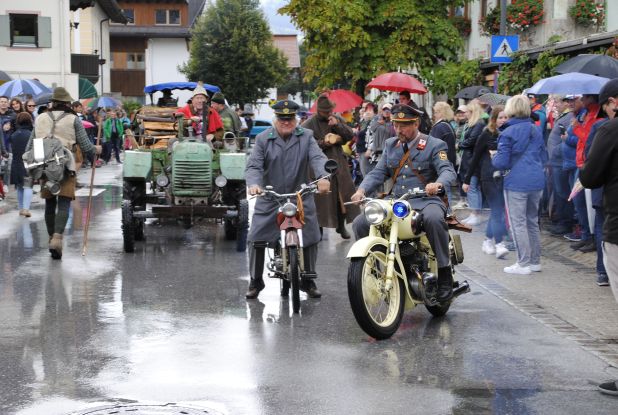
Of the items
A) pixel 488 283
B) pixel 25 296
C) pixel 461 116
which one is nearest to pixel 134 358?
pixel 25 296

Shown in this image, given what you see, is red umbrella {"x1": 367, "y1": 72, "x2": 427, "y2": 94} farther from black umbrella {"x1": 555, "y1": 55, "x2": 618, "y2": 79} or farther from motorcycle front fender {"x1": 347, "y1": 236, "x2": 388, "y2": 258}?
motorcycle front fender {"x1": 347, "y1": 236, "x2": 388, "y2": 258}

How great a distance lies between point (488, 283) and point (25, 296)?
14.2ft

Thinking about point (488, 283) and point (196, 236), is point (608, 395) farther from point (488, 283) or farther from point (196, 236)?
point (196, 236)

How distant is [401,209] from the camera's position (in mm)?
8047

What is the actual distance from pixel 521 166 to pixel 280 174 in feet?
8.98

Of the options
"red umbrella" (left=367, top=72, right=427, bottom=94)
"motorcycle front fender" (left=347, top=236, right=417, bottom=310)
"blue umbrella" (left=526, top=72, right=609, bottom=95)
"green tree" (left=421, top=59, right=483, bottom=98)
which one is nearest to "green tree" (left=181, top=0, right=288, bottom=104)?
"green tree" (left=421, top=59, right=483, bottom=98)

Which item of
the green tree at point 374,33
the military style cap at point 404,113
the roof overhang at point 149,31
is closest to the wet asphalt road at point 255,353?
the military style cap at point 404,113

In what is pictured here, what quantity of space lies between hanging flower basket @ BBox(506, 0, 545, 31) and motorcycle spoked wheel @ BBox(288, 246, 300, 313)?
58.3 ft

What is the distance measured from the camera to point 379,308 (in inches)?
315

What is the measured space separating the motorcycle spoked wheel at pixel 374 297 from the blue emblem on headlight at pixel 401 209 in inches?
10.2

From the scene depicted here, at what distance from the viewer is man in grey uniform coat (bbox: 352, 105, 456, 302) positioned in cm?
840

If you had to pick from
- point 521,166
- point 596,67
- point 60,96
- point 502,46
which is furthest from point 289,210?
point 502,46

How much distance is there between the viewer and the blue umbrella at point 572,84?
12.5 metres

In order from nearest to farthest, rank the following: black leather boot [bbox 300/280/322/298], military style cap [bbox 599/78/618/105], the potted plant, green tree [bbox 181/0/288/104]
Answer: military style cap [bbox 599/78/618/105], black leather boot [bbox 300/280/322/298], the potted plant, green tree [bbox 181/0/288/104]
